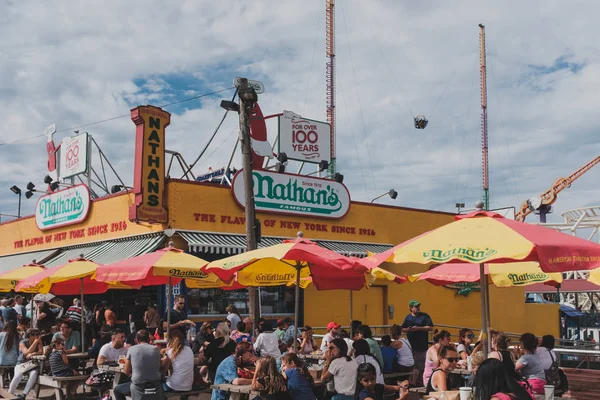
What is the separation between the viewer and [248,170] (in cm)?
1388

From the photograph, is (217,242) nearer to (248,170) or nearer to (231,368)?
(248,170)

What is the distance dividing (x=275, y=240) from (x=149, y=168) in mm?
4336

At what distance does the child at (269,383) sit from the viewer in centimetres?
718

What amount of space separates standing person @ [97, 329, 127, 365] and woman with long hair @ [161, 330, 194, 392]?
185cm

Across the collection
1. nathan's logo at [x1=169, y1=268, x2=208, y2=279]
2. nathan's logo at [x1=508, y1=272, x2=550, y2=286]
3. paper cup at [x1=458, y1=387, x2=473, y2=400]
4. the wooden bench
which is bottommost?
the wooden bench

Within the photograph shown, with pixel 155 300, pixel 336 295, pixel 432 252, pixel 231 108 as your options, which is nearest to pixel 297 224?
pixel 336 295

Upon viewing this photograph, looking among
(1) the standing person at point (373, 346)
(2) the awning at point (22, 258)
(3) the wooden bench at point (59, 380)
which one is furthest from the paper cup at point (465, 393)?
(2) the awning at point (22, 258)

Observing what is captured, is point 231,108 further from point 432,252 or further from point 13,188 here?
point 13,188

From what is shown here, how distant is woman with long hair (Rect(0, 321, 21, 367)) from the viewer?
472 inches

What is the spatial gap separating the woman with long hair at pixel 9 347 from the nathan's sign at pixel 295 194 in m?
7.95

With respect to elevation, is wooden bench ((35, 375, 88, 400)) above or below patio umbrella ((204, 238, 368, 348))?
below

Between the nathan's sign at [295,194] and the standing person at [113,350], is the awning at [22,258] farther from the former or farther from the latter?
the standing person at [113,350]

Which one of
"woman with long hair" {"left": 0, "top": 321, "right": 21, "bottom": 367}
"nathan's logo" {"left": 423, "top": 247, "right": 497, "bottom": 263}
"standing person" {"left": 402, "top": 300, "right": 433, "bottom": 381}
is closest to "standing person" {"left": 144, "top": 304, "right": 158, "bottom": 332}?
"woman with long hair" {"left": 0, "top": 321, "right": 21, "bottom": 367}

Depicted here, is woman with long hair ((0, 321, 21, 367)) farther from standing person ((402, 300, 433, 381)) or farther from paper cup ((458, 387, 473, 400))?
paper cup ((458, 387, 473, 400))
